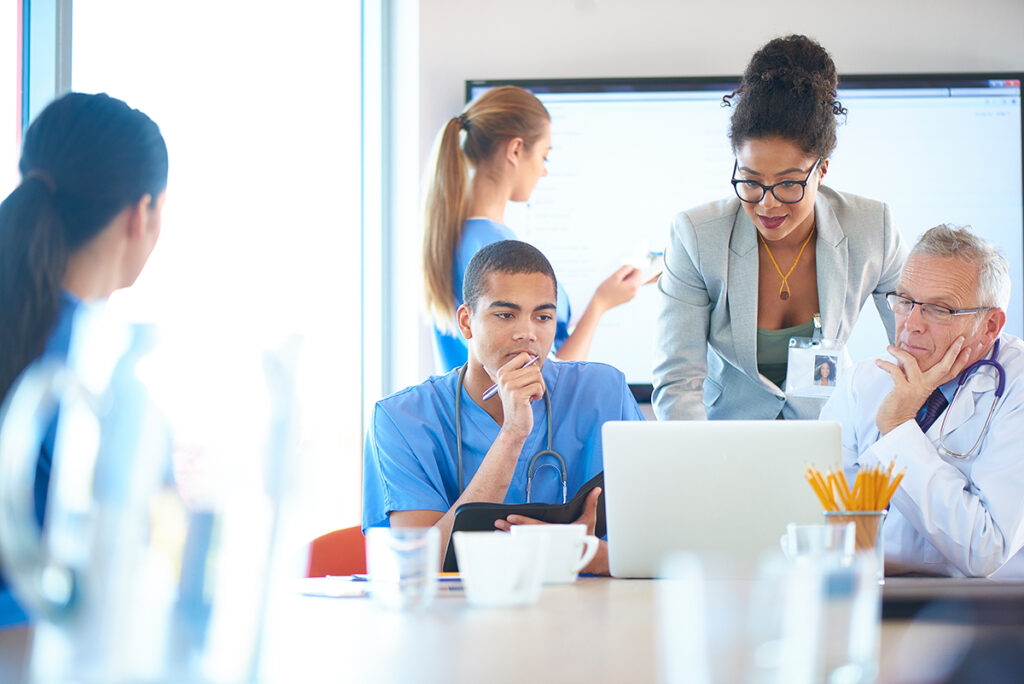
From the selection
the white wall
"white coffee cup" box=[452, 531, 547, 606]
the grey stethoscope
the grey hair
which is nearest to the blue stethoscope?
the grey hair

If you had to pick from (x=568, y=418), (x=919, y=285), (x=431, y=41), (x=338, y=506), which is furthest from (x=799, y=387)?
(x=431, y=41)

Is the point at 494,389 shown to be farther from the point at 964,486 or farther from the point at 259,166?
the point at 259,166

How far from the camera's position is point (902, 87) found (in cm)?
363

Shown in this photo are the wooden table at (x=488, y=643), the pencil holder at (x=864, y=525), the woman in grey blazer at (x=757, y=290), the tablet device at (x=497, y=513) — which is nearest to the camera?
the wooden table at (x=488, y=643)

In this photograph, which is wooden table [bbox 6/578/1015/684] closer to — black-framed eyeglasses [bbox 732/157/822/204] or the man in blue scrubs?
the man in blue scrubs

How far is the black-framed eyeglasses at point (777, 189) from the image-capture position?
2.30 metres

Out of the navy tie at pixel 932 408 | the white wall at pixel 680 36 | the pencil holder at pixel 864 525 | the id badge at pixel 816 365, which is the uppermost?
the white wall at pixel 680 36

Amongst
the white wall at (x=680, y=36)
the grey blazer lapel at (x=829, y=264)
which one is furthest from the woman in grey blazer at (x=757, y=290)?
the white wall at (x=680, y=36)

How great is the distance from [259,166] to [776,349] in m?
1.54

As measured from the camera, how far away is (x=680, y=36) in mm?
3719

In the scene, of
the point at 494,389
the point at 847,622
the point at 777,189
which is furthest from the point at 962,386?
the point at 847,622

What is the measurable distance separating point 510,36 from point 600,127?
18.6 inches

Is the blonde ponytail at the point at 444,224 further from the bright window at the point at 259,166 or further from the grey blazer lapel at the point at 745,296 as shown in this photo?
the grey blazer lapel at the point at 745,296

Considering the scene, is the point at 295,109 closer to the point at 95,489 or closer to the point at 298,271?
the point at 298,271
